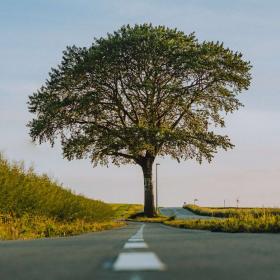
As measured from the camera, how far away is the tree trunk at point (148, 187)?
1977 inches

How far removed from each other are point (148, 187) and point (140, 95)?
8043 millimetres

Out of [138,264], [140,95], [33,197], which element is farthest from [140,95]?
[138,264]

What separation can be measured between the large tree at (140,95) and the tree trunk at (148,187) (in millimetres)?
192

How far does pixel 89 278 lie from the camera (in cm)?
305

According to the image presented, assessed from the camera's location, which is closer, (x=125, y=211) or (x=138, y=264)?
(x=138, y=264)

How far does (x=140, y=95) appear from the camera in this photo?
47656 mm

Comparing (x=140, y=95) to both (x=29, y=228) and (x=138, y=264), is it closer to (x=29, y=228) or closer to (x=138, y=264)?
(x=29, y=228)

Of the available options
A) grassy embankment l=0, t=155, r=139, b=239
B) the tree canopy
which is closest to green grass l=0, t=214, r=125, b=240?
grassy embankment l=0, t=155, r=139, b=239

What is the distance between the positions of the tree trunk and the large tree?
0.19 meters

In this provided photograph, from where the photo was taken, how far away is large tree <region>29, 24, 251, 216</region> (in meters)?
44.2

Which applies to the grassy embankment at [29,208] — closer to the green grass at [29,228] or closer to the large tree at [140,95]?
the green grass at [29,228]

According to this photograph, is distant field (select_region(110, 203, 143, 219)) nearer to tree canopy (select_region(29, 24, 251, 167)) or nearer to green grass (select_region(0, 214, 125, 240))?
tree canopy (select_region(29, 24, 251, 167))

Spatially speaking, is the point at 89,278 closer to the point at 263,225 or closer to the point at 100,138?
the point at 263,225

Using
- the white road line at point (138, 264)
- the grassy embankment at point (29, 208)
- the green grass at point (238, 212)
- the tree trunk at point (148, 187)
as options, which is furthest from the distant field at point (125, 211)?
the white road line at point (138, 264)
